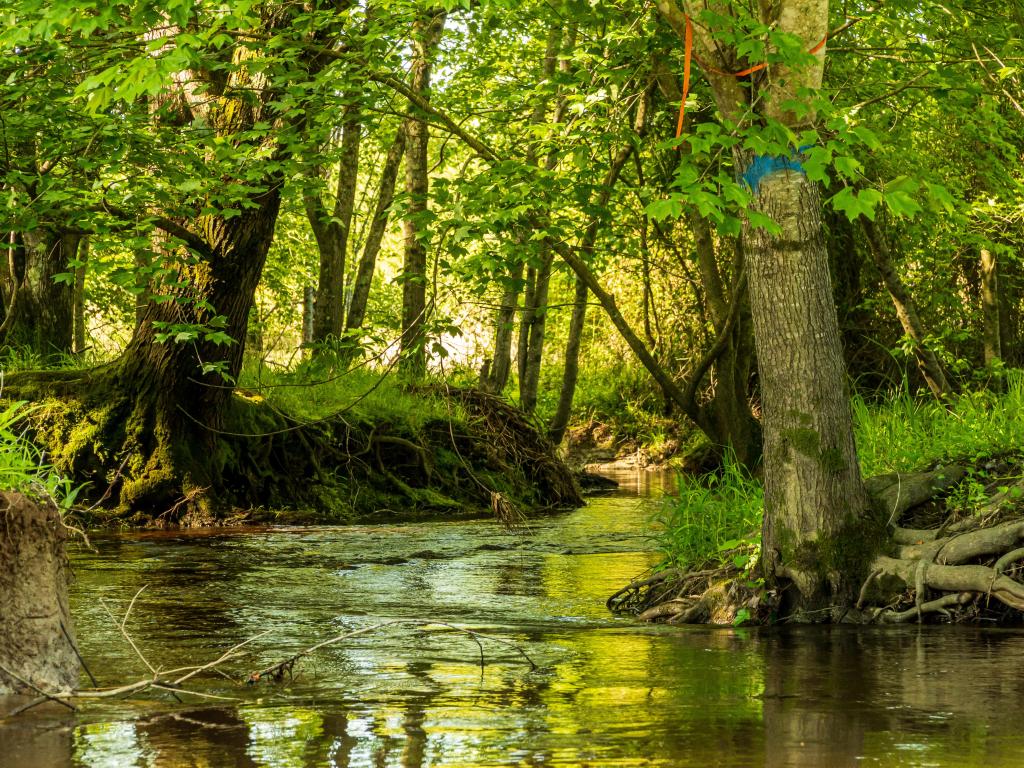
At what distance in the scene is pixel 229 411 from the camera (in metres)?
15.1

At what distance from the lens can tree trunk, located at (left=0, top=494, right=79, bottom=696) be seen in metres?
5.38

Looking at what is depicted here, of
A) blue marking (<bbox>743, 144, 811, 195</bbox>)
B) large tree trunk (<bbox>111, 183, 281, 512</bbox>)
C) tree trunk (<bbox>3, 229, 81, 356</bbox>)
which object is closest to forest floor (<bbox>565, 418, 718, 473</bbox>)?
large tree trunk (<bbox>111, 183, 281, 512</bbox>)

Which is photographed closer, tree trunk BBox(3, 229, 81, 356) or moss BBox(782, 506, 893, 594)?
moss BBox(782, 506, 893, 594)

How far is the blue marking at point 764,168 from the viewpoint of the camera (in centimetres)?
784

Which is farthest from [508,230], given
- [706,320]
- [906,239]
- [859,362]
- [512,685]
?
[706,320]

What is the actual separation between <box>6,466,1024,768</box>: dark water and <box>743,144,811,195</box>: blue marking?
114 inches

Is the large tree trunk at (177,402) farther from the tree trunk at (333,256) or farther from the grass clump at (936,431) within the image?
the grass clump at (936,431)

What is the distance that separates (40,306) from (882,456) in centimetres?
1216

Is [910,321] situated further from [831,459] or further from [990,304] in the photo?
[831,459]

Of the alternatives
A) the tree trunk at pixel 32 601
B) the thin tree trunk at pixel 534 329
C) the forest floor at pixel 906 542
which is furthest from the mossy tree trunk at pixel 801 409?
the thin tree trunk at pixel 534 329

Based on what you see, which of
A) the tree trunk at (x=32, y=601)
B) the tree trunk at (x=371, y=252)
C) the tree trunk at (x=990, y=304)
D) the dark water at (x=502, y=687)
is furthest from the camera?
the tree trunk at (x=371, y=252)

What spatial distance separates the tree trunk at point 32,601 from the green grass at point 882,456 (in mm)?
4670

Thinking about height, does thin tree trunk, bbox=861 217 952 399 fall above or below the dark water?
above

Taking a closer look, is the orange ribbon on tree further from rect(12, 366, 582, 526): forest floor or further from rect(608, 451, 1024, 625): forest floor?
rect(12, 366, 582, 526): forest floor
